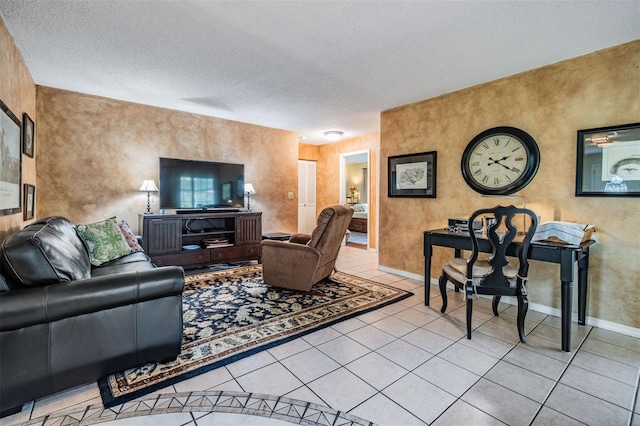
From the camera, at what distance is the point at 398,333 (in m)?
2.53

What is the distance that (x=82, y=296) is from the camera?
1679 mm

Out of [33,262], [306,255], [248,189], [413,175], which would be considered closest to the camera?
[33,262]

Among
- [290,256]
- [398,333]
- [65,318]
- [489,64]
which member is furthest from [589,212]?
[65,318]

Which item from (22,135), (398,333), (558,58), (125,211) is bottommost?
(398,333)

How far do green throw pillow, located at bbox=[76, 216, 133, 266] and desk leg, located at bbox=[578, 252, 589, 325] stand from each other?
4.45m

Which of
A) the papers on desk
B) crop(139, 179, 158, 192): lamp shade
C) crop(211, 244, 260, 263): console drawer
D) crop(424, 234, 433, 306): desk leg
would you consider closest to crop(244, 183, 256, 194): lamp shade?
crop(211, 244, 260, 263): console drawer

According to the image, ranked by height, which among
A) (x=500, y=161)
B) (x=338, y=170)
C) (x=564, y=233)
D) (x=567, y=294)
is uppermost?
(x=338, y=170)

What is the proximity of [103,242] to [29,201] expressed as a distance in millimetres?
1072

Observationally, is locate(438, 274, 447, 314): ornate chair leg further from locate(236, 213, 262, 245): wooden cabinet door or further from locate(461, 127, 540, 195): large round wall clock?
locate(236, 213, 262, 245): wooden cabinet door

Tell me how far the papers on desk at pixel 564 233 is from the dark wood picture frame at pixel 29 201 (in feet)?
16.1

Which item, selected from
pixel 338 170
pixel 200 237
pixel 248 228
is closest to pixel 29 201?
pixel 200 237

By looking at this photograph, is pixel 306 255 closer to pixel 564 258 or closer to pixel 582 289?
pixel 564 258

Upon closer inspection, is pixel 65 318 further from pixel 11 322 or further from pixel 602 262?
pixel 602 262

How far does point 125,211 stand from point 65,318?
10.2 feet
